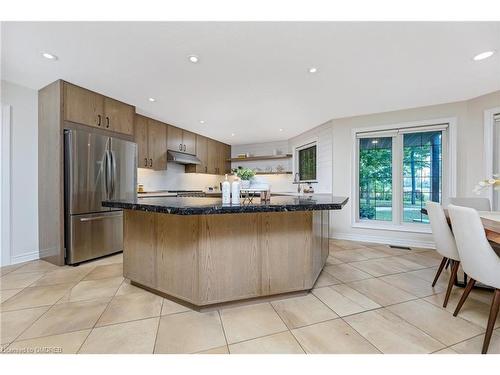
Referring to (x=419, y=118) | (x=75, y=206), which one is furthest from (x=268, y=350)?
(x=419, y=118)

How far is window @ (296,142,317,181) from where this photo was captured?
17.5 feet

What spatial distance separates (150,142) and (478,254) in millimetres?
4587

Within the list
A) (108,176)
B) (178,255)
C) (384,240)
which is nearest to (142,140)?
(108,176)

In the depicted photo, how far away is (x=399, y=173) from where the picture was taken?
4051 millimetres

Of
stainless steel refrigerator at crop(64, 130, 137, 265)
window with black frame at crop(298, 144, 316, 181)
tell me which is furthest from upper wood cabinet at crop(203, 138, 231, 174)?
stainless steel refrigerator at crop(64, 130, 137, 265)

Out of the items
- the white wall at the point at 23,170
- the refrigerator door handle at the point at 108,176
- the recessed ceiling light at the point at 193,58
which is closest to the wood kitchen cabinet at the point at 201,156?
the refrigerator door handle at the point at 108,176

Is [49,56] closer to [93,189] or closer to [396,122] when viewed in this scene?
[93,189]

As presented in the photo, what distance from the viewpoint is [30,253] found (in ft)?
10.1

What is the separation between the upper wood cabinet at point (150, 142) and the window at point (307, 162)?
3238 mm

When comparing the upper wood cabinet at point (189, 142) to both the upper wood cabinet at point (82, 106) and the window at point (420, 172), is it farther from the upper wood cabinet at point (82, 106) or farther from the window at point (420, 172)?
the window at point (420, 172)

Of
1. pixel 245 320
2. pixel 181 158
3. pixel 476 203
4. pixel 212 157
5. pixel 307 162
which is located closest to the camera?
pixel 245 320

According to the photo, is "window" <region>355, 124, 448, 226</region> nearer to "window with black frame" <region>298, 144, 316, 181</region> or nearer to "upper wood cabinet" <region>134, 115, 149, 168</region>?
"window with black frame" <region>298, 144, 316, 181</region>
